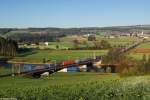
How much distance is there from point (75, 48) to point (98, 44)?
58.0ft

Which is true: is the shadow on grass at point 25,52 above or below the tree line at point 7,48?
below

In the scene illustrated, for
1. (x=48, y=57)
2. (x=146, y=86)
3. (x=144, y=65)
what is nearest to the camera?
(x=146, y=86)

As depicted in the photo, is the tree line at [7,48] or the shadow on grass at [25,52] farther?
the shadow on grass at [25,52]

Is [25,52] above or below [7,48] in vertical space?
below

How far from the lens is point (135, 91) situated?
2844 centimetres

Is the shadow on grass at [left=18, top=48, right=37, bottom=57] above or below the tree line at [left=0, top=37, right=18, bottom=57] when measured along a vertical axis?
below

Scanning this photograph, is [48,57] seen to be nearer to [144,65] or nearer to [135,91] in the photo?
[144,65]

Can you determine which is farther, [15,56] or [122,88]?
[15,56]

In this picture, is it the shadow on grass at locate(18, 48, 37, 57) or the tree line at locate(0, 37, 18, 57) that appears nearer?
the tree line at locate(0, 37, 18, 57)

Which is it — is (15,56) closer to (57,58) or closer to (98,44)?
(57,58)

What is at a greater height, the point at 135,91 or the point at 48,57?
the point at 135,91

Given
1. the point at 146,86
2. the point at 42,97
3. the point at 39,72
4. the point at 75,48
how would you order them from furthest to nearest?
the point at 75,48
the point at 39,72
the point at 146,86
the point at 42,97

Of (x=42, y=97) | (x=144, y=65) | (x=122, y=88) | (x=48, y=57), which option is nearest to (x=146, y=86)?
(x=122, y=88)

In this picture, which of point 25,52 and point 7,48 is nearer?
point 7,48
